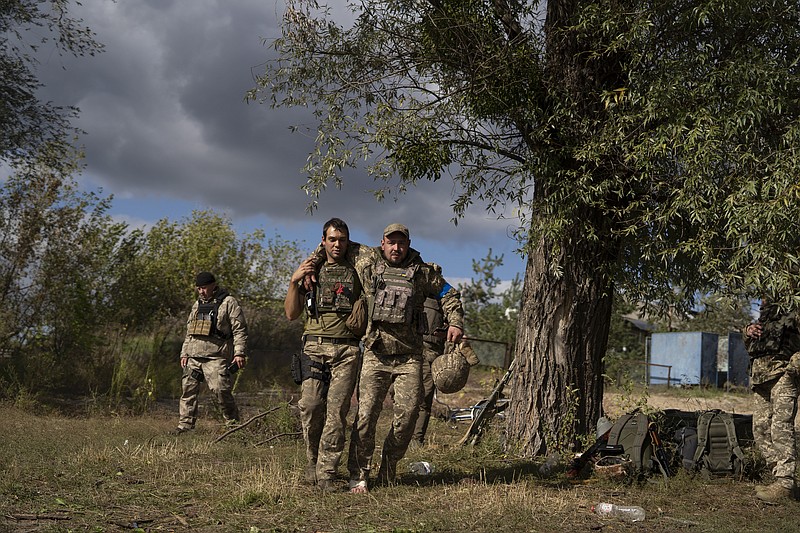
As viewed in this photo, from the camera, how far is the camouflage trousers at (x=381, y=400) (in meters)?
6.91

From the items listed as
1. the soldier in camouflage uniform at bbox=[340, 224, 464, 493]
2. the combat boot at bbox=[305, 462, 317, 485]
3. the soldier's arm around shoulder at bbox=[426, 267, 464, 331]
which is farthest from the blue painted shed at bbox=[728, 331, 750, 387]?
the combat boot at bbox=[305, 462, 317, 485]

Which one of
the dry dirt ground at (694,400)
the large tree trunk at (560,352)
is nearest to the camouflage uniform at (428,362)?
the large tree trunk at (560,352)

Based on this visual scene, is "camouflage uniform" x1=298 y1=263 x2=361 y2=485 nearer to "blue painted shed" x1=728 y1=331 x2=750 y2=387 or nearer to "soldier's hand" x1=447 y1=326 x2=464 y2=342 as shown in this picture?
"soldier's hand" x1=447 y1=326 x2=464 y2=342

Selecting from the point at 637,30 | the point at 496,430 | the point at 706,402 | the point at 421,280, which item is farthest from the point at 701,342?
the point at 421,280

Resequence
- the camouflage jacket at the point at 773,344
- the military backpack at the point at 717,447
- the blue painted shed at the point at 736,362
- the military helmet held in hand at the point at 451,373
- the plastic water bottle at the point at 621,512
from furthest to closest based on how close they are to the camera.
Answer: the blue painted shed at the point at 736,362
the military backpack at the point at 717,447
the camouflage jacket at the point at 773,344
the military helmet held in hand at the point at 451,373
the plastic water bottle at the point at 621,512

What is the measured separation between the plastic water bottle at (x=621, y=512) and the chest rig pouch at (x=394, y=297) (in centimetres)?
214

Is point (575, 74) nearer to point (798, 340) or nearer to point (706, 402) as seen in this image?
point (798, 340)

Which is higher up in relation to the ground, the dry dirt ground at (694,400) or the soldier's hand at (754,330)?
the soldier's hand at (754,330)

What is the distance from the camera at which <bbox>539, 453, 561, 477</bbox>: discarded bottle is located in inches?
331

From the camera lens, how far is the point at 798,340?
7895 millimetres

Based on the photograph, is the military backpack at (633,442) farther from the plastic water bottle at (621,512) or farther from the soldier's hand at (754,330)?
the plastic water bottle at (621,512)

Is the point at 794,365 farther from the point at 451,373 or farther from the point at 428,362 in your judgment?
the point at 428,362

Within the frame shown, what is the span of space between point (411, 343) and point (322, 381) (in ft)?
2.68

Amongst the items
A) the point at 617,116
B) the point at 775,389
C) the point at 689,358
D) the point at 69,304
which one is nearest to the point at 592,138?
the point at 617,116
